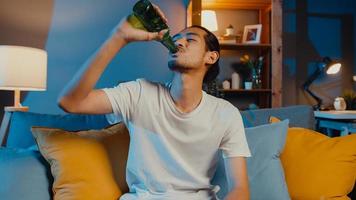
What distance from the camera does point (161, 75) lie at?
9.73 feet

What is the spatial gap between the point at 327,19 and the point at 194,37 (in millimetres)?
2702

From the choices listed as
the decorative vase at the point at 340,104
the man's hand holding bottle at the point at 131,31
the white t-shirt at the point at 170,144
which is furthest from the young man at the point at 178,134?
the decorative vase at the point at 340,104

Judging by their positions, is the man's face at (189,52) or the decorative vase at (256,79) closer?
the man's face at (189,52)

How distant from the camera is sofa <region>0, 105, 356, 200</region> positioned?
1230 millimetres

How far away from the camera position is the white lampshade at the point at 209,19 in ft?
9.71

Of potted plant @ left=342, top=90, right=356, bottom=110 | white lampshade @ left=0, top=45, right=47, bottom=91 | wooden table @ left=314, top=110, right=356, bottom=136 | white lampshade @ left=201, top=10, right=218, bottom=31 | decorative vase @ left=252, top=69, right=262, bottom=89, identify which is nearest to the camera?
white lampshade @ left=0, top=45, right=47, bottom=91

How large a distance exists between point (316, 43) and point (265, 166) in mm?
2452

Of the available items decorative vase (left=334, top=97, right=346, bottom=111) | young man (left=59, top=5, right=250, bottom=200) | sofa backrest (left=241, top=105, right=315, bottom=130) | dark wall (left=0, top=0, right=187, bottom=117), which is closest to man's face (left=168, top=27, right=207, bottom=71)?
young man (left=59, top=5, right=250, bottom=200)

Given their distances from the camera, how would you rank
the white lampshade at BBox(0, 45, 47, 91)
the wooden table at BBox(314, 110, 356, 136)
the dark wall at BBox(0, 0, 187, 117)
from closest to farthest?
the white lampshade at BBox(0, 45, 47, 91), the wooden table at BBox(314, 110, 356, 136), the dark wall at BBox(0, 0, 187, 117)

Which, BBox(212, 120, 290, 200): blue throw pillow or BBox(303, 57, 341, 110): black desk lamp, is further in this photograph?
BBox(303, 57, 341, 110): black desk lamp

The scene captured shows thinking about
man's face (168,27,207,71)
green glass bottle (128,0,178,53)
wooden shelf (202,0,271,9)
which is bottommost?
man's face (168,27,207,71)

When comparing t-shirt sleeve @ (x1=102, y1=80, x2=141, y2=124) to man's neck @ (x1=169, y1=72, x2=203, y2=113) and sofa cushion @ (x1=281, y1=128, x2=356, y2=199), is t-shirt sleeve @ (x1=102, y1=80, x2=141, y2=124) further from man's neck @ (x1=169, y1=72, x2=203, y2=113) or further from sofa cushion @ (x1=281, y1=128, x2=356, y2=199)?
sofa cushion @ (x1=281, y1=128, x2=356, y2=199)

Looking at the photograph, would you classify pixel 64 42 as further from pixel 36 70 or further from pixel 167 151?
pixel 167 151

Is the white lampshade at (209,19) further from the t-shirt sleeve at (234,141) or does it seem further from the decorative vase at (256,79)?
the t-shirt sleeve at (234,141)
